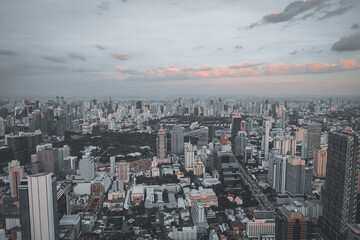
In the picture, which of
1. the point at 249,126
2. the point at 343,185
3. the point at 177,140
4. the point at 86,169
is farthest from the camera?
the point at 249,126

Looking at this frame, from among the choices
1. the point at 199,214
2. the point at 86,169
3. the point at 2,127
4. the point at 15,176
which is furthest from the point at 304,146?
the point at 2,127

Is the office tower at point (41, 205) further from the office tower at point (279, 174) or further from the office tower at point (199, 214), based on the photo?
the office tower at point (279, 174)

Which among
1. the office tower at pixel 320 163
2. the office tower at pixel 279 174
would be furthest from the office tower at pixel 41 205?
the office tower at pixel 320 163

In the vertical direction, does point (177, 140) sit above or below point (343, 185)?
below

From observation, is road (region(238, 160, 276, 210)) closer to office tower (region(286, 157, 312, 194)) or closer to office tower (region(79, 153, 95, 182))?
office tower (region(286, 157, 312, 194))

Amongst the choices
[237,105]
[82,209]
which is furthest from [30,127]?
[237,105]

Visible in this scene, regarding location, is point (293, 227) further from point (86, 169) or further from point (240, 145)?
point (240, 145)

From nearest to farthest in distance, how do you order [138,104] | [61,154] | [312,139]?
1. [61,154]
2. [312,139]
3. [138,104]
